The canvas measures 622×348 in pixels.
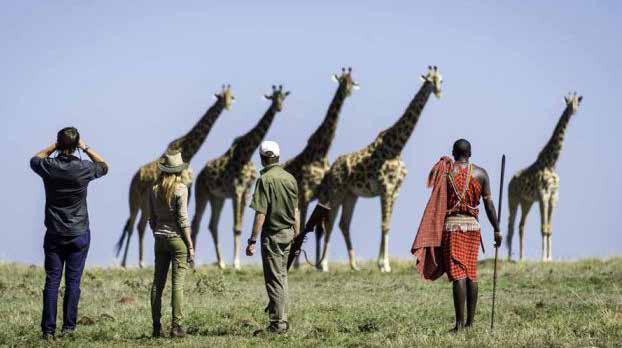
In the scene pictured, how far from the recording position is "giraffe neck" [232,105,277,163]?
982 inches

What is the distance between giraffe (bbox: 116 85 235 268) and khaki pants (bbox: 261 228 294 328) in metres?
12.1

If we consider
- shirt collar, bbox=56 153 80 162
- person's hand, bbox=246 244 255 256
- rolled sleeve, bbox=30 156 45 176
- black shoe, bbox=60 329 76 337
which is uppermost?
shirt collar, bbox=56 153 80 162

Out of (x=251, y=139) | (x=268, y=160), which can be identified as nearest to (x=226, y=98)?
(x=251, y=139)

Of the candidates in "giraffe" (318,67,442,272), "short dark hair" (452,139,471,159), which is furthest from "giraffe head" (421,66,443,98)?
"short dark hair" (452,139,471,159)

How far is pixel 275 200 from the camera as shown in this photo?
11.9 m

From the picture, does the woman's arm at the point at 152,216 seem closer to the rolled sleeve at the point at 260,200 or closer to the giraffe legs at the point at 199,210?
the rolled sleeve at the point at 260,200

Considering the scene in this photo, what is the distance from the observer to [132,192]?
25.6 metres

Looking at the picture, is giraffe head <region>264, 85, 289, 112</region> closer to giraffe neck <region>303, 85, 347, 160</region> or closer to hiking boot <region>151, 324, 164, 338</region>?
giraffe neck <region>303, 85, 347, 160</region>

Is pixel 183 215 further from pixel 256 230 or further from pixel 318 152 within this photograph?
pixel 318 152

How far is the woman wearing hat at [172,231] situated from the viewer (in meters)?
11.7

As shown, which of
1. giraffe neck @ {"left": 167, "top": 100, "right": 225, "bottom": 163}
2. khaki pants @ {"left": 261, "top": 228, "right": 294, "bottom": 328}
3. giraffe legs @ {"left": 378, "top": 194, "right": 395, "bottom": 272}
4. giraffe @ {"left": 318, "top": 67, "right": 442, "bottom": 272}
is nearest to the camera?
khaki pants @ {"left": 261, "top": 228, "right": 294, "bottom": 328}

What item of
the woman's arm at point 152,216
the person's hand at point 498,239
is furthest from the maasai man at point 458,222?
the woman's arm at point 152,216

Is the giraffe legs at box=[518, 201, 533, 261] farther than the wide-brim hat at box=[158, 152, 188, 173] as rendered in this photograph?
Yes

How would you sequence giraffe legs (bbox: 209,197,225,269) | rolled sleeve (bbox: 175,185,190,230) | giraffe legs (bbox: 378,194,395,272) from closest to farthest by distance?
rolled sleeve (bbox: 175,185,190,230)
giraffe legs (bbox: 378,194,395,272)
giraffe legs (bbox: 209,197,225,269)
